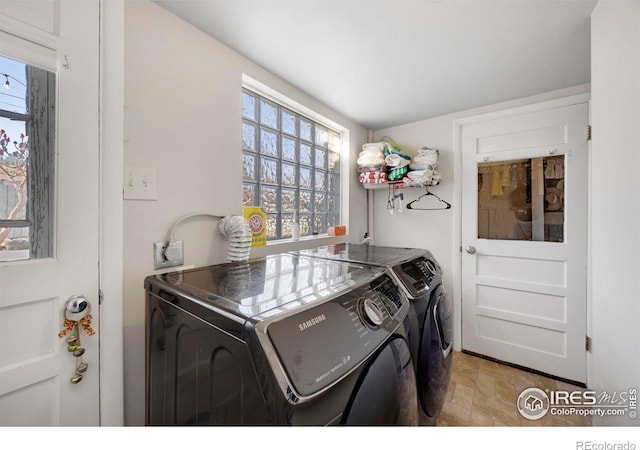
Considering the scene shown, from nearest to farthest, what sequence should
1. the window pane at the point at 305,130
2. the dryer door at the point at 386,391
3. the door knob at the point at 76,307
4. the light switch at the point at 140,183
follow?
the dryer door at the point at 386,391 < the door knob at the point at 76,307 < the light switch at the point at 140,183 < the window pane at the point at 305,130

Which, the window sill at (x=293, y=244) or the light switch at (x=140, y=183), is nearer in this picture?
the light switch at (x=140, y=183)

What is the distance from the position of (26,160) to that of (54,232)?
249 millimetres

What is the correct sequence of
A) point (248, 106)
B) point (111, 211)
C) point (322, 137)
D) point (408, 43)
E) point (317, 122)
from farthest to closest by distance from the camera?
point (322, 137)
point (317, 122)
point (248, 106)
point (408, 43)
point (111, 211)

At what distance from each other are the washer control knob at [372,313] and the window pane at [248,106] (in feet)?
4.74

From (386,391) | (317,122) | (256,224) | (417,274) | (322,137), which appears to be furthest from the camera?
(322,137)

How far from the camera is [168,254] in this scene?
3.72 ft

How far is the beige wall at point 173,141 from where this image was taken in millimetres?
1049

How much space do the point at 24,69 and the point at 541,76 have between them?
8.81ft

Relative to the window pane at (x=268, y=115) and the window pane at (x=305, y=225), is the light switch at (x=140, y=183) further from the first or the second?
the window pane at (x=305, y=225)

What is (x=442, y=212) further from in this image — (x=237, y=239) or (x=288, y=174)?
(x=237, y=239)

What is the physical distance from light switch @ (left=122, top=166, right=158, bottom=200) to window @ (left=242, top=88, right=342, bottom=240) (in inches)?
23.6

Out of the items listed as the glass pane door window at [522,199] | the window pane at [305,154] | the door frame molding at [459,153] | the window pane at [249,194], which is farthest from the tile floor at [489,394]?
the window pane at [305,154]

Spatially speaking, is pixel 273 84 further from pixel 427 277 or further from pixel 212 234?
pixel 427 277

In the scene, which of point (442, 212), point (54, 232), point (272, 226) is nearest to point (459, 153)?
point (442, 212)
